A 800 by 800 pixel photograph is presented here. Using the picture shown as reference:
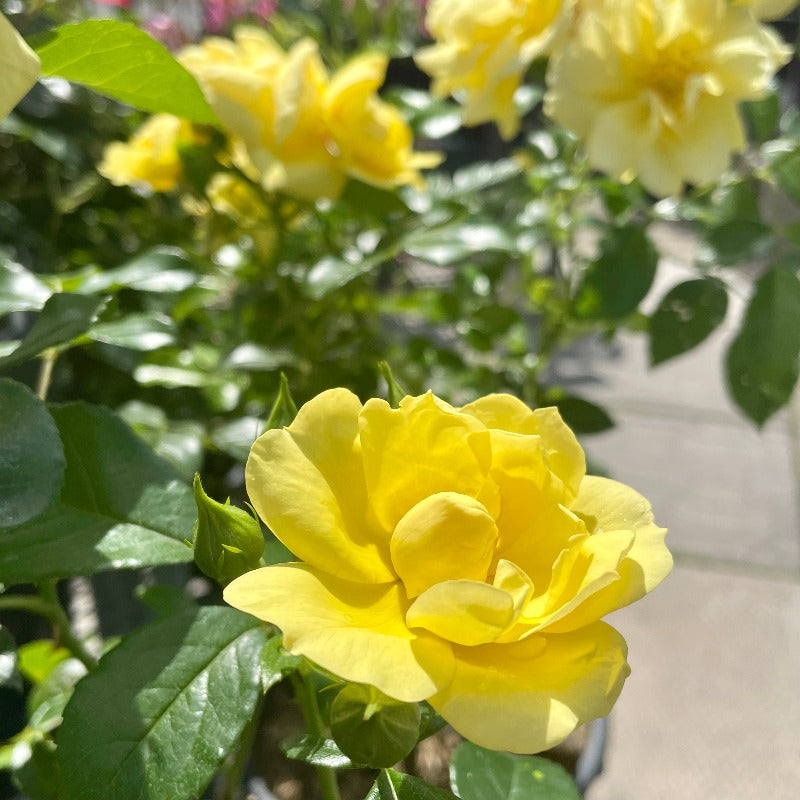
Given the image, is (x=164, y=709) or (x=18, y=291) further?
(x=18, y=291)

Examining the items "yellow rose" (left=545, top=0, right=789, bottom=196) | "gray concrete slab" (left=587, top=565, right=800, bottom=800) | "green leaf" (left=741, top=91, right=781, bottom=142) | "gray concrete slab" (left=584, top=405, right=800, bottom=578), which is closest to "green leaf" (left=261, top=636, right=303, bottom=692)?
"yellow rose" (left=545, top=0, right=789, bottom=196)

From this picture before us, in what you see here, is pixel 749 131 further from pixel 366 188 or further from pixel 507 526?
pixel 507 526

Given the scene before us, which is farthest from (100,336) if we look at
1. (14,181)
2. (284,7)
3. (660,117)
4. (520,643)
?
(284,7)

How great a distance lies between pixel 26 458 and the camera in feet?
0.68

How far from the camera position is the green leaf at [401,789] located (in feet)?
0.75

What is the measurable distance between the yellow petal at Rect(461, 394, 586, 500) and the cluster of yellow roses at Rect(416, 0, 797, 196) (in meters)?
0.25

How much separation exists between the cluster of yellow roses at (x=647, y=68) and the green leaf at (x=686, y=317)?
0.27ft

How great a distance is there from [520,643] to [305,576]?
2.2 inches

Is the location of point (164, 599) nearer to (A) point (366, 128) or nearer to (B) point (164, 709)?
(B) point (164, 709)

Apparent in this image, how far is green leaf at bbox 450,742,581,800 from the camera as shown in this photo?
0.98ft

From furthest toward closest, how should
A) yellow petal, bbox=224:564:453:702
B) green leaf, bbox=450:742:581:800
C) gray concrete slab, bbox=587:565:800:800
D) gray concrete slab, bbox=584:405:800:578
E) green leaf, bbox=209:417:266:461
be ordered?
gray concrete slab, bbox=584:405:800:578 → gray concrete slab, bbox=587:565:800:800 → green leaf, bbox=209:417:266:461 → green leaf, bbox=450:742:581:800 → yellow petal, bbox=224:564:453:702

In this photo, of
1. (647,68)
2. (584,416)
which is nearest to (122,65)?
(647,68)

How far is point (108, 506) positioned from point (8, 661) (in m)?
0.05

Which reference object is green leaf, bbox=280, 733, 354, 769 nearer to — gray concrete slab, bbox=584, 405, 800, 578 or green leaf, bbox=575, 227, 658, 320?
green leaf, bbox=575, 227, 658, 320
